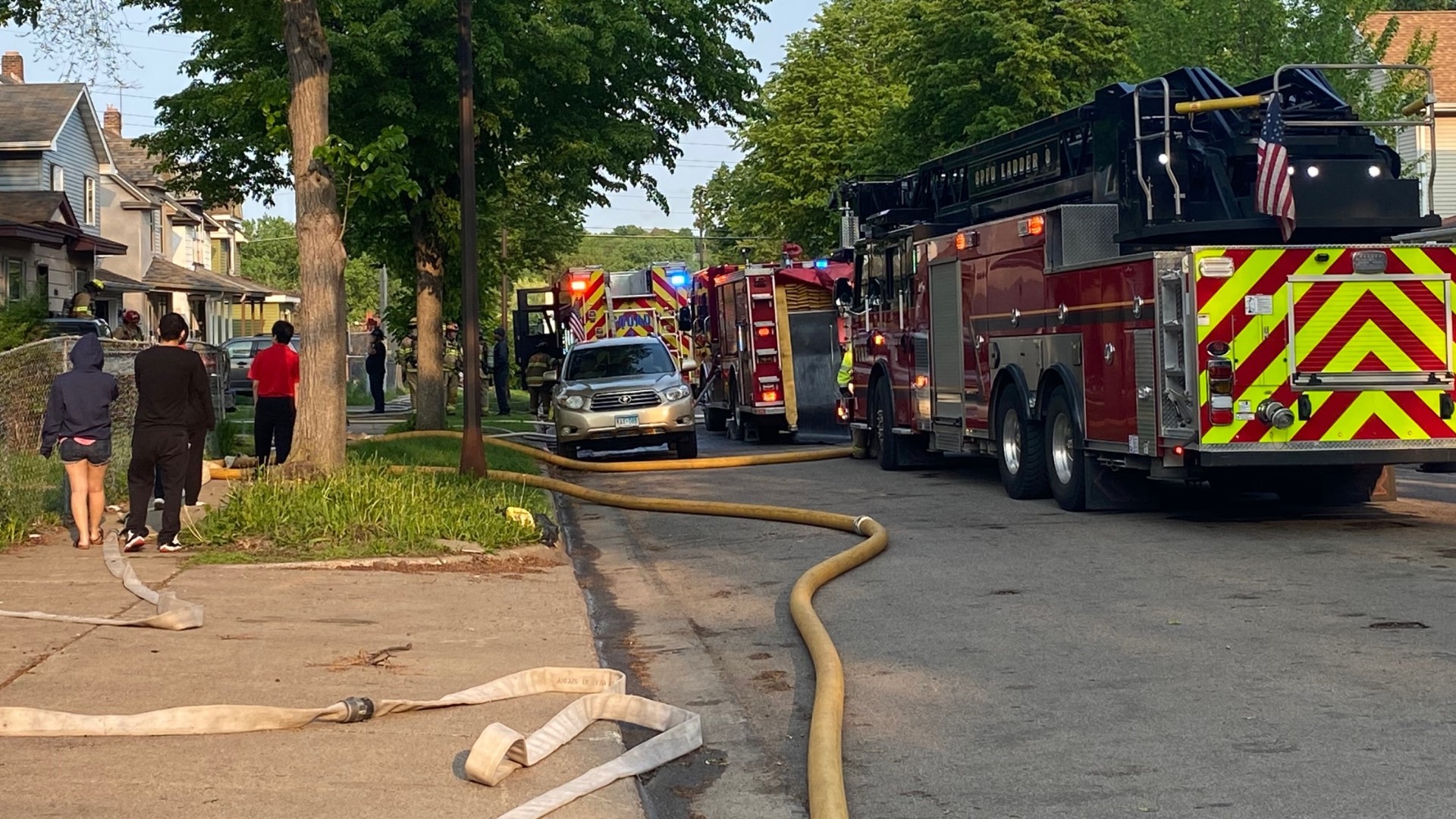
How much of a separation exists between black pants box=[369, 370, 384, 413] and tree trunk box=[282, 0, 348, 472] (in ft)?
69.0

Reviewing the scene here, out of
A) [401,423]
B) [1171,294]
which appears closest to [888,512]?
[1171,294]

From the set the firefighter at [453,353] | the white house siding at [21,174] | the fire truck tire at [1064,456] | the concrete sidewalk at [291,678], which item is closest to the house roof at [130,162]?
the white house siding at [21,174]

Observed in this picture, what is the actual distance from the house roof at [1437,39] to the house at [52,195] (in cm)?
3053

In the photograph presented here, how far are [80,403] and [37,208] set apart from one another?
95.6 ft

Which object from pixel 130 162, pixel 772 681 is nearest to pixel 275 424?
pixel 772 681

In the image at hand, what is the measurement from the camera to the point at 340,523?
12281 millimetres

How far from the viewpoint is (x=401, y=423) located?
26875 mm

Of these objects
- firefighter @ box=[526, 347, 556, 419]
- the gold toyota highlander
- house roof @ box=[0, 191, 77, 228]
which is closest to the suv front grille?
the gold toyota highlander

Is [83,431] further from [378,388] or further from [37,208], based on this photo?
[37,208]

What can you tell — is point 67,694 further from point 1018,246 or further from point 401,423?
point 401,423

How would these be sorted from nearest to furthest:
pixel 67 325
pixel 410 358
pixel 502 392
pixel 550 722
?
pixel 550 722 → pixel 67 325 → pixel 410 358 → pixel 502 392

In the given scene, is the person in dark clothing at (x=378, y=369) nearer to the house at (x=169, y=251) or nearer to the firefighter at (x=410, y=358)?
the firefighter at (x=410, y=358)

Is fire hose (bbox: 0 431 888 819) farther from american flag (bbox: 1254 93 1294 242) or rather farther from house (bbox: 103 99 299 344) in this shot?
house (bbox: 103 99 299 344)

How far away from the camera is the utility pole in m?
16.8
